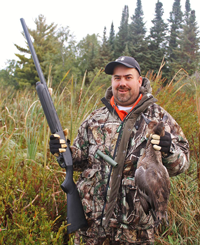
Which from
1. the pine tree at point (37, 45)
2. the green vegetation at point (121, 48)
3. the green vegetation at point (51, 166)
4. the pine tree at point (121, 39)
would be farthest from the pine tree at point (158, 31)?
the green vegetation at point (51, 166)

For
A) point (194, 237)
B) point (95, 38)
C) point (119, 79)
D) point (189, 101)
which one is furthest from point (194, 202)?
point (95, 38)

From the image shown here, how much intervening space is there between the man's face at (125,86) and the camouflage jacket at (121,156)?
Answer: 142 millimetres

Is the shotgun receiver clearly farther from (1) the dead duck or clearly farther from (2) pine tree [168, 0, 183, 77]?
(2) pine tree [168, 0, 183, 77]

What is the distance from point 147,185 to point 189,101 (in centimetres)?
430

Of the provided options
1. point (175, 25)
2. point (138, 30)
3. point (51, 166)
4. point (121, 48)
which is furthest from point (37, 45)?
point (175, 25)

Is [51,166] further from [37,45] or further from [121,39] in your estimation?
[121,39]

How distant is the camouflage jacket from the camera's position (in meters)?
2.19

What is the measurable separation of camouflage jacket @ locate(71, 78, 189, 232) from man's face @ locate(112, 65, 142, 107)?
0.46ft

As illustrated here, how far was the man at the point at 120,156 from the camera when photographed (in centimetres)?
220

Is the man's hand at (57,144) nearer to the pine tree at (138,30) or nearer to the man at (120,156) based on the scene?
the man at (120,156)

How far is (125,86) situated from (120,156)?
87cm

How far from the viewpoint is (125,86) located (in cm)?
257

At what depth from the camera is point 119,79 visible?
8.72 feet

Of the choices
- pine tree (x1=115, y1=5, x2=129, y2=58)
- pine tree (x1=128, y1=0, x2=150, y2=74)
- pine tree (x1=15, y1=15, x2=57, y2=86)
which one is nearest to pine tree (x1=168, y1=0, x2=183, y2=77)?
pine tree (x1=128, y1=0, x2=150, y2=74)
